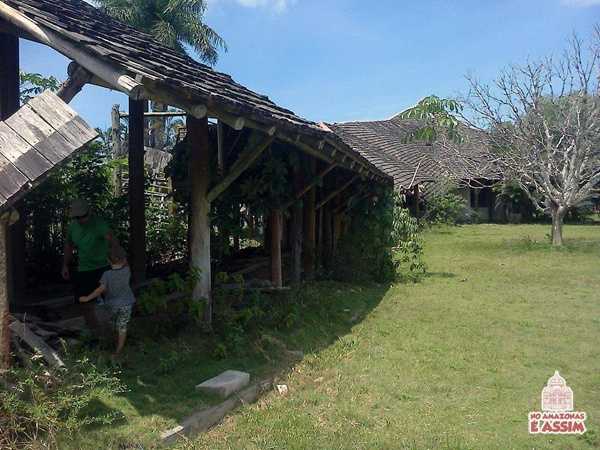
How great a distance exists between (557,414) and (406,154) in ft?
86.6

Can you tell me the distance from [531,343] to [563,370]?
1.08 m

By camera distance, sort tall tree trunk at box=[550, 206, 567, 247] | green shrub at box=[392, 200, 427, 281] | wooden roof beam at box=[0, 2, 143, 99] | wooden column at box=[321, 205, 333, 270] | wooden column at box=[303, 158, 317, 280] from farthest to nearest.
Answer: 1. tall tree trunk at box=[550, 206, 567, 247]
2. green shrub at box=[392, 200, 427, 281]
3. wooden column at box=[321, 205, 333, 270]
4. wooden column at box=[303, 158, 317, 280]
5. wooden roof beam at box=[0, 2, 143, 99]

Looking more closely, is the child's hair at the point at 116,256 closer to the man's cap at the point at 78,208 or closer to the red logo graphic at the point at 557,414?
the man's cap at the point at 78,208

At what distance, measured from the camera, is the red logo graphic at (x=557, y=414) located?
4355mm

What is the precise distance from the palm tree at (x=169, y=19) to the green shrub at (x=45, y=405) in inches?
870

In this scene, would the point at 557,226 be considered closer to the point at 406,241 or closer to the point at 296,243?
the point at 406,241

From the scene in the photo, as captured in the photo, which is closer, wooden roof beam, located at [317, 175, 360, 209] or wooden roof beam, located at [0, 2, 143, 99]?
wooden roof beam, located at [0, 2, 143, 99]

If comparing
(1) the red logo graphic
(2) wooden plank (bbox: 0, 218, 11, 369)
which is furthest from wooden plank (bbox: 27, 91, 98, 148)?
(1) the red logo graphic

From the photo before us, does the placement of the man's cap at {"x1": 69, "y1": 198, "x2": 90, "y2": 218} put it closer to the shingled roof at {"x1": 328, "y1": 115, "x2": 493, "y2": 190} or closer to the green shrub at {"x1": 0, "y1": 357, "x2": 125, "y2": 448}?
the green shrub at {"x1": 0, "y1": 357, "x2": 125, "y2": 448}

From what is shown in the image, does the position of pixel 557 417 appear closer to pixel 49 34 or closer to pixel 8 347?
pixel 8 347

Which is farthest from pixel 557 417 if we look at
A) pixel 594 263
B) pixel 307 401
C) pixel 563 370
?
pixel 594 263

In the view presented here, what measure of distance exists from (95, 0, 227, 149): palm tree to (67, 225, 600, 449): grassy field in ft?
61.6

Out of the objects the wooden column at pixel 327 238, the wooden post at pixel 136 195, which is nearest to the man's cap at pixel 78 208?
the wooden post at pixel 136 195

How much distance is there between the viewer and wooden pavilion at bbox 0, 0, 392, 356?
4492 millimetres
